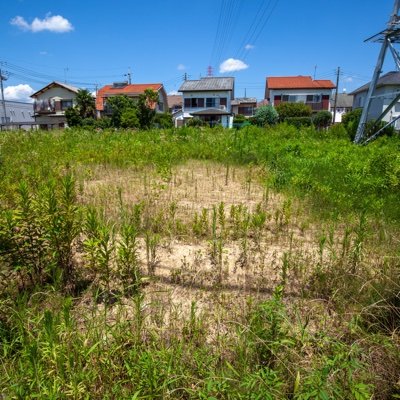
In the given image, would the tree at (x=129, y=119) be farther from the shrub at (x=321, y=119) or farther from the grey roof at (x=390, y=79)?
the grey roof at (x=390, y=79)

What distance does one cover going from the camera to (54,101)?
3984 cm

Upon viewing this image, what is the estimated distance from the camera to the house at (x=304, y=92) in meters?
40.5

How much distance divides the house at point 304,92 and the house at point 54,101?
26.0 meters

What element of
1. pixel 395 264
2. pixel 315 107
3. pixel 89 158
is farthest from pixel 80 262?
pixel 315 107

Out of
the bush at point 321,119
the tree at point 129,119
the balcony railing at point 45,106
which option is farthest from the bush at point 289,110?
the balcony railing at point 45,106

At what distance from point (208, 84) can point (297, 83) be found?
39.6ft

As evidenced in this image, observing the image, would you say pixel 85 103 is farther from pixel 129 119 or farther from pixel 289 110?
pixel 289 110

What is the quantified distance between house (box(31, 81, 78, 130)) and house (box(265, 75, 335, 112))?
2601cm

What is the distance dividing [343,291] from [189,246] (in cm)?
153

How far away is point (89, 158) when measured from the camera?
7570mm

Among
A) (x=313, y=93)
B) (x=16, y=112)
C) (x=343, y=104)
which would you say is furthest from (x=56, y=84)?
(x=343, y=104)

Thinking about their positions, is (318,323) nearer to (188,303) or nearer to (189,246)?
(188,303)

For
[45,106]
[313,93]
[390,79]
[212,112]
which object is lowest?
[212,112]

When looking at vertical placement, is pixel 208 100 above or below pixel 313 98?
below
